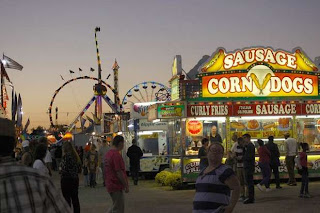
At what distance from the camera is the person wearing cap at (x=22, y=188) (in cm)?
319

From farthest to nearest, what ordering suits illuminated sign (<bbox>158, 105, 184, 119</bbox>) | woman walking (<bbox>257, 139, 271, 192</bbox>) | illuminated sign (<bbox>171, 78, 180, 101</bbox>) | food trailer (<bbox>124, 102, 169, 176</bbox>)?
food trailer (<bbox>124, 102, 169, 176</bbox>), illuminated sign (<bbox>171, 78, 180, 101</bbox>), illuminated sign (<bbox>158, 105, 184, 119</bbox>), woman walking (<bbox>257, 139, 271, 192</bbox>)

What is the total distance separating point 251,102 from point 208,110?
1.67 m

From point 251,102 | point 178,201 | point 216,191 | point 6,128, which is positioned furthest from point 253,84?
point 6,128

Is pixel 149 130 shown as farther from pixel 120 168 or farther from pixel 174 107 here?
pixel 120 168

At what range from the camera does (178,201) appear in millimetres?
15453

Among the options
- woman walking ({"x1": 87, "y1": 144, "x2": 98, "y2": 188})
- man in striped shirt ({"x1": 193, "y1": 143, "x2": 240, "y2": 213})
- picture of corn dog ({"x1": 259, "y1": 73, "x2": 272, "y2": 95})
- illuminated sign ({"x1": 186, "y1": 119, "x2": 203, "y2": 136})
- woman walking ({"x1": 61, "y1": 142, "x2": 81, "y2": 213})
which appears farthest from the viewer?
woman walking ({"x1": 87, "y1": 144, "x2": 98, "y2": 188})

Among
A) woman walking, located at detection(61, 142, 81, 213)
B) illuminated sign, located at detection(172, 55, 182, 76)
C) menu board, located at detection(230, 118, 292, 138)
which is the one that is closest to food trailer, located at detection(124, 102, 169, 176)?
illuminated sign, located at detection(172, 55, 182, 76)

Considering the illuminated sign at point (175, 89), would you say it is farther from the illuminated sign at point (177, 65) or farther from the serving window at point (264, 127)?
the serving window at point (264, 127)

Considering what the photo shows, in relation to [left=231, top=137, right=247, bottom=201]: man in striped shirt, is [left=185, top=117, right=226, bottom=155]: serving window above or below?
above

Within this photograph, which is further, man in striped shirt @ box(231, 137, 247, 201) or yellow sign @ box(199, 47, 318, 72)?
yellow sign @ box(199, 47, 318, 72)

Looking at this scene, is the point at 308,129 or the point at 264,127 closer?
the point at 264,127

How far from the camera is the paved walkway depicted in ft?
43.8

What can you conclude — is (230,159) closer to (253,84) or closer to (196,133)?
(196,133)

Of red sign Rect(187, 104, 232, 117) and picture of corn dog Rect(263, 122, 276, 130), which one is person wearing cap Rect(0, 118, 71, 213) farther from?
picture of corn dog Rect(263, 122, 276, 130)
